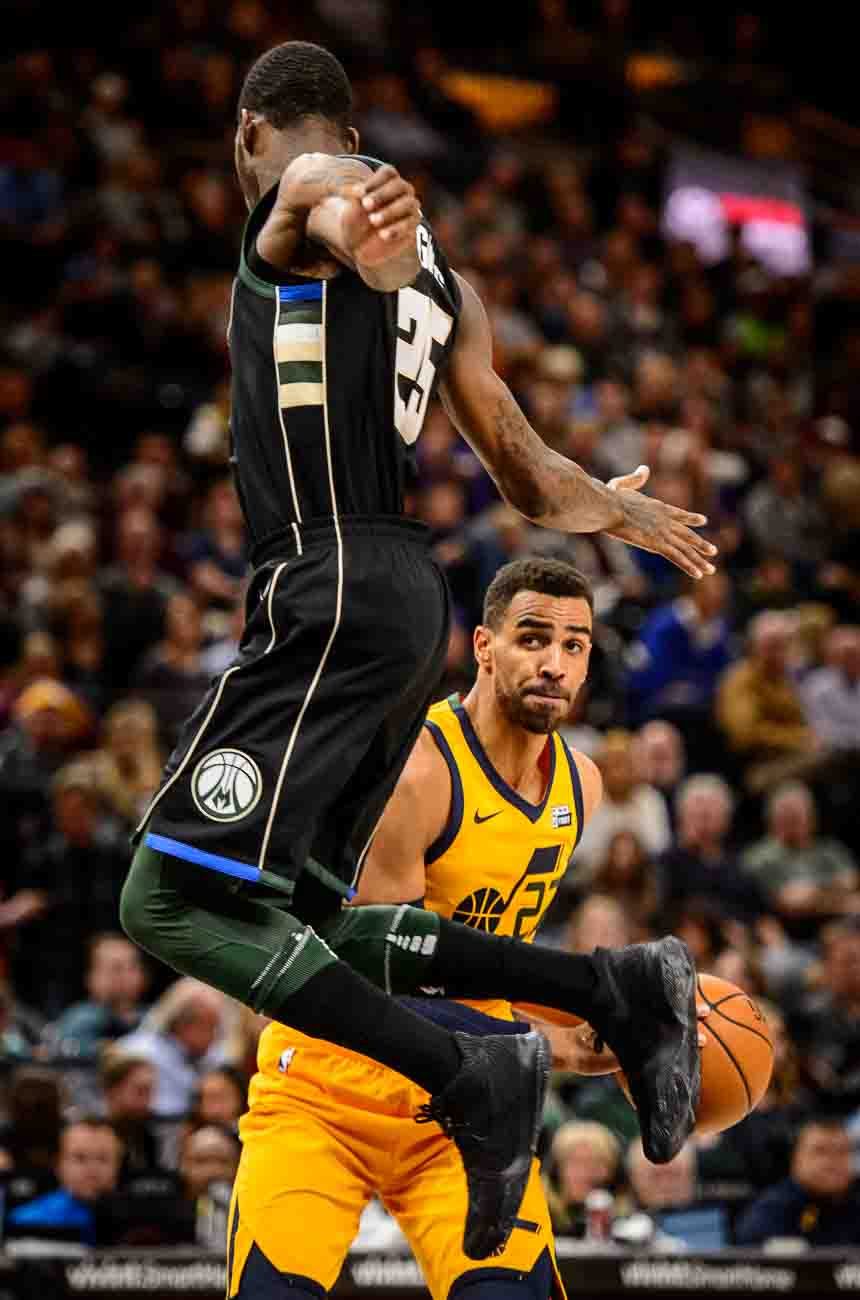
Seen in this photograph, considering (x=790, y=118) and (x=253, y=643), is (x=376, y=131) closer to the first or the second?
(x=790, y=118)

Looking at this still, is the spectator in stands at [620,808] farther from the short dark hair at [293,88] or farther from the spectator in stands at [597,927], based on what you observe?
the short dark hair at [293,88]

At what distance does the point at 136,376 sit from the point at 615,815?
4.54 meters

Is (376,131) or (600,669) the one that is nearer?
(600,669)

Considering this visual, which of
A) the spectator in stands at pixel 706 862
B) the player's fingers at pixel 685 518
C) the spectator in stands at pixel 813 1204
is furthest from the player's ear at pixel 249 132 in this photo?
the spectator in stands at pixel 706 862

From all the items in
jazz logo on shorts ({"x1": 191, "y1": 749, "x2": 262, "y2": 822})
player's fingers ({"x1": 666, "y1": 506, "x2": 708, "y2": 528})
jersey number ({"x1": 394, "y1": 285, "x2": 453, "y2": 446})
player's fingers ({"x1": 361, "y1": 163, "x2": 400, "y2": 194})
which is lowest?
jazz logo on shorts ({"x1": 191, "y1": 749, "x2": 262, "y2": 822})

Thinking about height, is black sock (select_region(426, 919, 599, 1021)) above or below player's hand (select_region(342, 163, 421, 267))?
below

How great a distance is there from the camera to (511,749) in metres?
5.85

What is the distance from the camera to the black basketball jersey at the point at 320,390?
177 inches

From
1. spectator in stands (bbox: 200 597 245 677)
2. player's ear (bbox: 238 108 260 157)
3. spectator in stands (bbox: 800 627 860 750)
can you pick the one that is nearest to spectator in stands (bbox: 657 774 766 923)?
spectator in stands (bbox: 200 597 245 677)

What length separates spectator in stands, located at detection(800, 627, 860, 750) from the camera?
1360cm

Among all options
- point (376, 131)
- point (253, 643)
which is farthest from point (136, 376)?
point (253, 643)

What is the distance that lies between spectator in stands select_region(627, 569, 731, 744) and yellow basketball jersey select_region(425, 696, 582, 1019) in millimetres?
7187

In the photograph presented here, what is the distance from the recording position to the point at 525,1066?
4.72 metres

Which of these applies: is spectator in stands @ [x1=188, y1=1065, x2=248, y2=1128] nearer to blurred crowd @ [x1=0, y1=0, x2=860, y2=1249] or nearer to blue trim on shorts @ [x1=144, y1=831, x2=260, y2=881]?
blurred crowd @ [x1=0, y1=0, x2=860, y2=1249]
